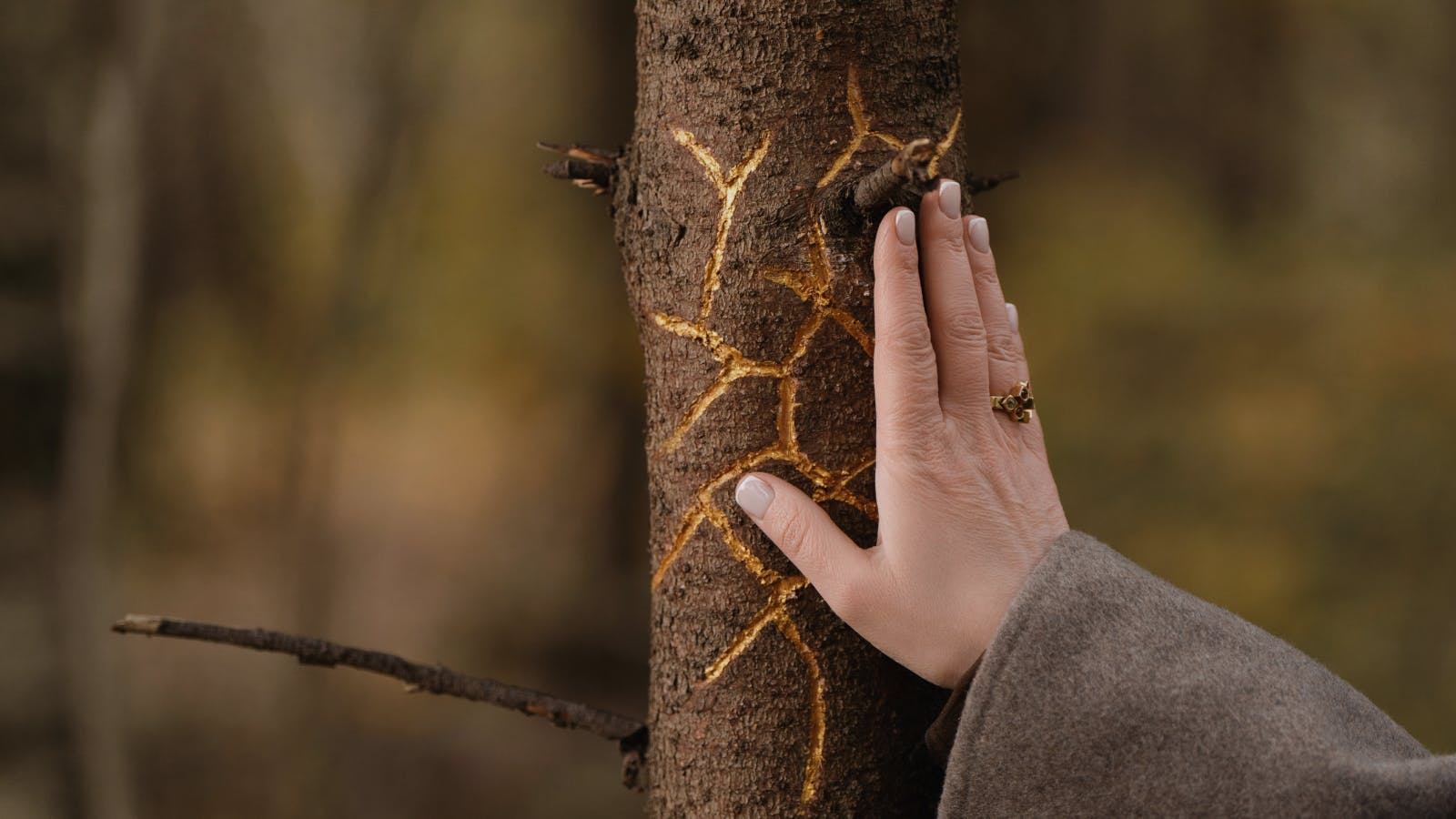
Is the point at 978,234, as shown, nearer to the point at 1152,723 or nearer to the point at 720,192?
the point at 720,192

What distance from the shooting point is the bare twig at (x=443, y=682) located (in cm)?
60

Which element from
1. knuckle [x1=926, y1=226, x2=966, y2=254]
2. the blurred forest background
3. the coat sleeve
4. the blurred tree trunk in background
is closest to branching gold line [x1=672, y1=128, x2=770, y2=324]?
knuckle [x1=926, y1=226, x2=966, y2=254]

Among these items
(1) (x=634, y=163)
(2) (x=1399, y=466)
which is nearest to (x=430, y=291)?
(1) (x=634, y=163)

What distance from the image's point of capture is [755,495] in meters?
0.53

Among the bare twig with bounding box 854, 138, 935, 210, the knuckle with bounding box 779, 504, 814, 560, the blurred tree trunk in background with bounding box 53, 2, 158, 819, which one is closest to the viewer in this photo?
the bare twig with bounding box 854, 138, 935, 210

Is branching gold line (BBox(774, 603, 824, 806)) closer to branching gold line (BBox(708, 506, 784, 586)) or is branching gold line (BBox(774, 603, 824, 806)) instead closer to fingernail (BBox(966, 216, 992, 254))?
branching gold line (BBox(708, 506, 784, 586))

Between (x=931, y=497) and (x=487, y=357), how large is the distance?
1.11 m

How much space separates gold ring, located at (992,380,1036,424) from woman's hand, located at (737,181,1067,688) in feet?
0.05

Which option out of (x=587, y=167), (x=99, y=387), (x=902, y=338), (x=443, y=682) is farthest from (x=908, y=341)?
(x=99, y=387)

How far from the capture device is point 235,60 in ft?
4.63

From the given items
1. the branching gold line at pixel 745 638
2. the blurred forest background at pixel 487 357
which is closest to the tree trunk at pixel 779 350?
the branching gold line at pixel 745 638

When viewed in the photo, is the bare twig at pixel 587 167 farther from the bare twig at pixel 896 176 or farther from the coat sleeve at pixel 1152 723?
the coat sleeve at pixel 1152 723

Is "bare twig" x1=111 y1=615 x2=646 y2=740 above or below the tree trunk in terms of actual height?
below

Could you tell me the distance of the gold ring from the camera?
0.54 m
